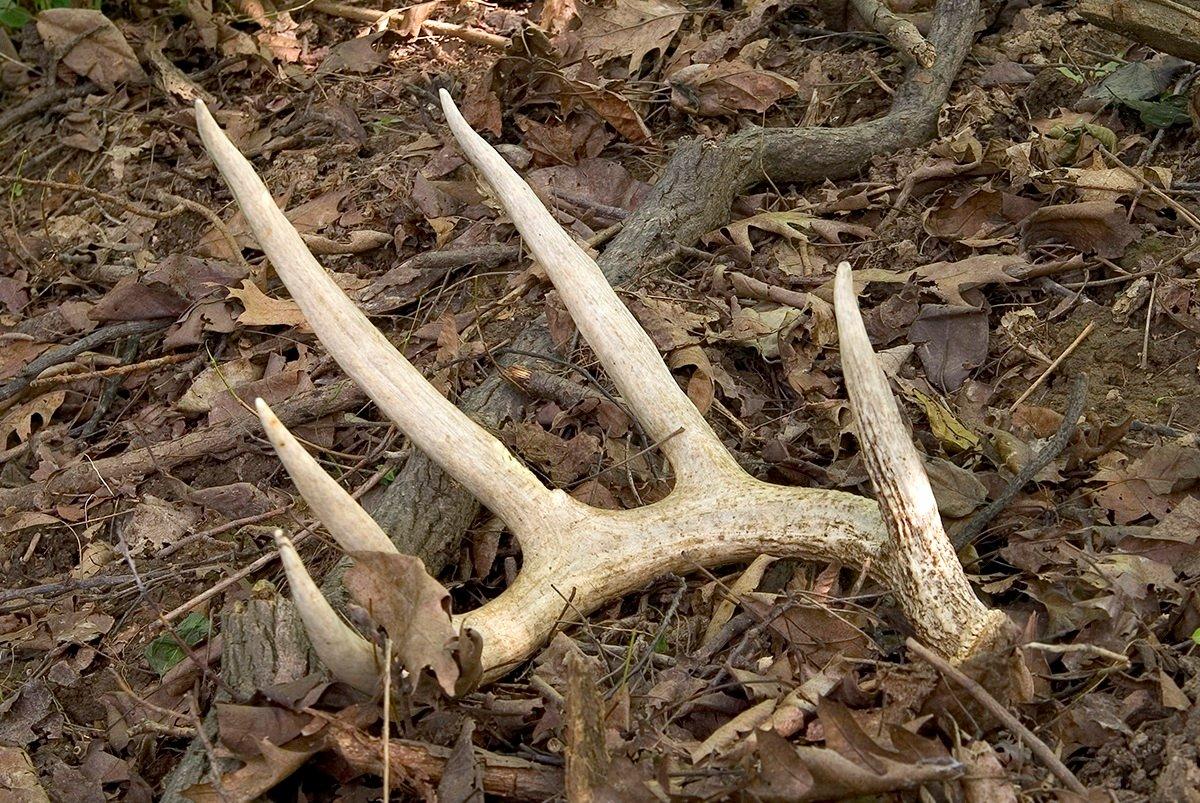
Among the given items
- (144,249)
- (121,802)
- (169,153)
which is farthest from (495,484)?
(169,153)

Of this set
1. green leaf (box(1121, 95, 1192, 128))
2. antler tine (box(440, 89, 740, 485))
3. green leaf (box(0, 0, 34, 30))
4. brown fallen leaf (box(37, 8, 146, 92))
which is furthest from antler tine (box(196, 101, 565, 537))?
green leaf (box(0, 0, 34, 30))

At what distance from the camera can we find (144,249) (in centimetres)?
461

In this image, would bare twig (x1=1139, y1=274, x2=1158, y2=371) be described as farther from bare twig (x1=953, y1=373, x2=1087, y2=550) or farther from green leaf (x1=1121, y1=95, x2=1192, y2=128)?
green leaf (x1=1121, y1=95, x2=1192, y2=128)

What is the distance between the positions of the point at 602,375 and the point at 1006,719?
65.9 inches

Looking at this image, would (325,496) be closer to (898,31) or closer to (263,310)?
(263,310)

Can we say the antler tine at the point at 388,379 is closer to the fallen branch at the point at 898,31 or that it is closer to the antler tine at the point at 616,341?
the antler tine at the point at 616,341

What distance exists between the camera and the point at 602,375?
342 cm

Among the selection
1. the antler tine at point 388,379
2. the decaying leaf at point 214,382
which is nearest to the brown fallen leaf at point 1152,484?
the antler tine at point 388,379

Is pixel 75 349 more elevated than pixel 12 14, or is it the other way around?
pixel 12 14

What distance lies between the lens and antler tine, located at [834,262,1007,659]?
2320mm

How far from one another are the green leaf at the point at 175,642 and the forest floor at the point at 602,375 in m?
0.01

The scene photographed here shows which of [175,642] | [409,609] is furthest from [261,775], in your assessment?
[175,642]

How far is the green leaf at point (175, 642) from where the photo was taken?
Answer: 300cm

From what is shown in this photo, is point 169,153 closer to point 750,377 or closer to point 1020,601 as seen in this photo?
point 750,377
